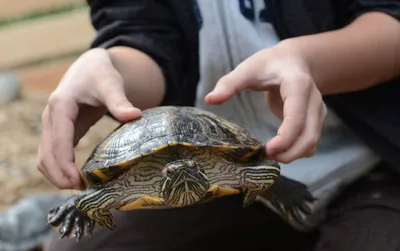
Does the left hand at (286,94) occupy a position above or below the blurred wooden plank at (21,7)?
above

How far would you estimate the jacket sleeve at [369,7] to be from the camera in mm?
811

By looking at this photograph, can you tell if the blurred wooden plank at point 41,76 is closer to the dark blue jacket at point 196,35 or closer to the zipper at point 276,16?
the dark blue jacket at point 196,35

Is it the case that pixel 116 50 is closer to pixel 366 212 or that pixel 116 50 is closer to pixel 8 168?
pixel 366 212

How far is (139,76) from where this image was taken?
841 mm

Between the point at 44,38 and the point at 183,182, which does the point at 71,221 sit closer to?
the point at 183,182

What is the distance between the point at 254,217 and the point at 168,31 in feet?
0.88

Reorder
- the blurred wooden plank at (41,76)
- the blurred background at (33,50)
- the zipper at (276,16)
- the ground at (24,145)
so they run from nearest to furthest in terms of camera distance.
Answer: the zipper at (276,16) < the ground at (24,145) < the blurred background at (33,50) < the blurred wooden plank at (41,76)

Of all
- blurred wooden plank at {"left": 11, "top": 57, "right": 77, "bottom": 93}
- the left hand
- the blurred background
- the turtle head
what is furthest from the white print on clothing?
blurred wooden plank at {"left": 11, "top": 57, "right": 77, "bottom": 93}

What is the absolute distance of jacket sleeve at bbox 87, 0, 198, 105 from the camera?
87 cm

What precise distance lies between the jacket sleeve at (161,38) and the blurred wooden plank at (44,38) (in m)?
1.41

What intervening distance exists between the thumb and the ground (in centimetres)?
84

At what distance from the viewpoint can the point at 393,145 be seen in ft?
2.60

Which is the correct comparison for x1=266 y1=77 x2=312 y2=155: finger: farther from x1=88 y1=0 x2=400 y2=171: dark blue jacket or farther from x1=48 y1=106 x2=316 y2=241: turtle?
x1=88 y1=0 x2=400 y2=171: dark blue jacket

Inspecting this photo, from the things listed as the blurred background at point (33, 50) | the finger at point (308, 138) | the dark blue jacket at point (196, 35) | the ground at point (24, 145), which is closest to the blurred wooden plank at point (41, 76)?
the blurred background at point (33, 50)
